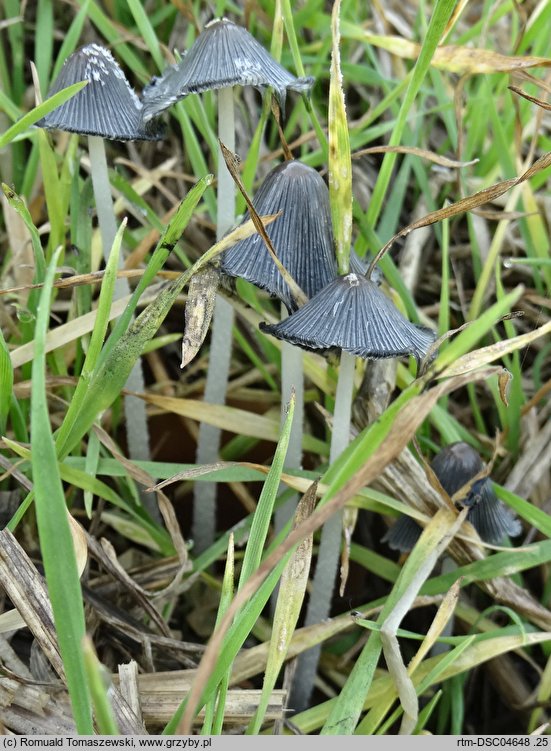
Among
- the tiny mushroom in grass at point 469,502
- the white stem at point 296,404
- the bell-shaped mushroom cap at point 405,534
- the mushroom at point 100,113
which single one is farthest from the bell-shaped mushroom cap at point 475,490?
the mushroom at point 100,113

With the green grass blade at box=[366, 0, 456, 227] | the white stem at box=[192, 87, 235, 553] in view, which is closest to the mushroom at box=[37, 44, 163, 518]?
the white stem at box=[192, 87, 235, 553]

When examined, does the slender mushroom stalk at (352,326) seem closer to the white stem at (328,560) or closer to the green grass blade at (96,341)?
the white stem at (328,560)

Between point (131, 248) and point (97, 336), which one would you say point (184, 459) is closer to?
point (131, 248)

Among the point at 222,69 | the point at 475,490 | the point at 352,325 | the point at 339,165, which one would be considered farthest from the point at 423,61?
the point at 475,490

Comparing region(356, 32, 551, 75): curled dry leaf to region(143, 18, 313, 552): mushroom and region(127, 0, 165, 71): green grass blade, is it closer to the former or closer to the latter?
region(143, 18, 313, 552): mushroom

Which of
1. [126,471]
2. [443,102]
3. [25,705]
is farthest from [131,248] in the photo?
[25,705]

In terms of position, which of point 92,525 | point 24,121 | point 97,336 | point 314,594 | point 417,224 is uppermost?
point 24,121

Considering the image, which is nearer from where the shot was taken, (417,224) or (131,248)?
(417,224)
